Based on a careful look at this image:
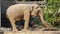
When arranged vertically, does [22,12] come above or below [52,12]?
above

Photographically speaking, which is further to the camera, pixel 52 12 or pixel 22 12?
pixel 52 12

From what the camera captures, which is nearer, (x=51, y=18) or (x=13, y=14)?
(x=13, y=14)

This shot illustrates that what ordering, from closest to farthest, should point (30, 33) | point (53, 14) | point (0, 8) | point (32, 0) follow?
1. point (30, 33)
2. point (53, 14)
3. point (0, 8)
4. point (32, 0)

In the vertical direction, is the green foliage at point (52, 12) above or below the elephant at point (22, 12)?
below

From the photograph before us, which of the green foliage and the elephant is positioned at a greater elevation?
the elephant

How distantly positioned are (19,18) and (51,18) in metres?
3.70

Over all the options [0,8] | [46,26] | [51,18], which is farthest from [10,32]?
[0,8]

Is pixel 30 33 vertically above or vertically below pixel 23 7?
below

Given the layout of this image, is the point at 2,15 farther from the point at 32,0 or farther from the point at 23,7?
the point at 23,7

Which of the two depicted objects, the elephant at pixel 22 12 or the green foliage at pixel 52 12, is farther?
the green foliage at pixel 52 12

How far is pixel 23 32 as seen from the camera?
26.2ft

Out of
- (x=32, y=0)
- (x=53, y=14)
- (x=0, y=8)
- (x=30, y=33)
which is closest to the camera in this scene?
(x=30, y=33)

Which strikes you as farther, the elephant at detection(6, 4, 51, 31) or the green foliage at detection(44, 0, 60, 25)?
the green foliage at detection(44, 0, 60, 25)

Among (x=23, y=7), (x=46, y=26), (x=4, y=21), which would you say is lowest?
(x=4, y=21)
